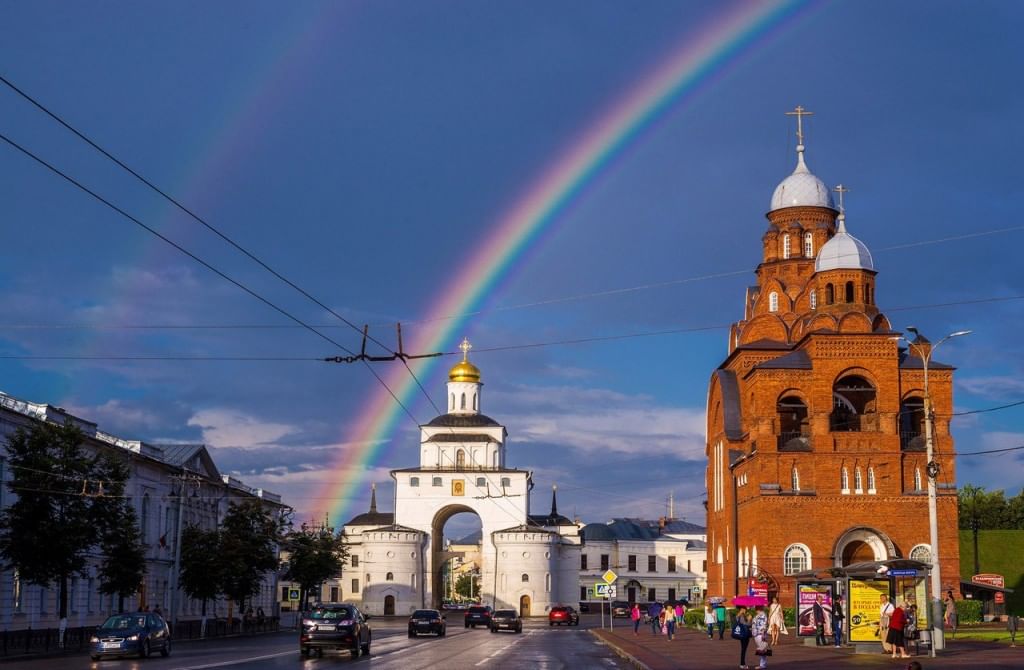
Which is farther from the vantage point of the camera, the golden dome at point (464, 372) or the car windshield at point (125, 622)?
the golden dome at point (464, 372)

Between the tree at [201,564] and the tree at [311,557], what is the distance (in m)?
16.3

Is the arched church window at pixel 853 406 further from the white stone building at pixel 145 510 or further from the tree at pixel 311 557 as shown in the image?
the white stone building at pixel 145 510

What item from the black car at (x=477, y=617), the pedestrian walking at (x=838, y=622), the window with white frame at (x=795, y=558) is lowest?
the black car at (x=477, y=617)

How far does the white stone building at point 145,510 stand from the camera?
4844 cm

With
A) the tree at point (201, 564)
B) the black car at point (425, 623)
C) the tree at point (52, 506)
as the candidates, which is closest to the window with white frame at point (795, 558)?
the black car at point (425, 623)

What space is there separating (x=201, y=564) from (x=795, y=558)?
2965 centimetres

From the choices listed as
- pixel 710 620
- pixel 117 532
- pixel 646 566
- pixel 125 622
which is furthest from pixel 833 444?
pixel 646 566

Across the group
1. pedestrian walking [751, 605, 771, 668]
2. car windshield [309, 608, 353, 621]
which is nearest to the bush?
car windshield [309, 608, 353, 621]

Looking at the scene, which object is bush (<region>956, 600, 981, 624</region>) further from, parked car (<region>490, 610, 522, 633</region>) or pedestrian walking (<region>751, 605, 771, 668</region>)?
pedestrian walking (<region>751, 605, 771, 668</region>)

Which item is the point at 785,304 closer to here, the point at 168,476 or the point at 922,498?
the point at 922,498

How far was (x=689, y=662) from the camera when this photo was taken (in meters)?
31.5

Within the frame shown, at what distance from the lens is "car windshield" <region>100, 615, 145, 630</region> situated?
3325 cm

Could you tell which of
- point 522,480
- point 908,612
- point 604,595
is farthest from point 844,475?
point 522,480

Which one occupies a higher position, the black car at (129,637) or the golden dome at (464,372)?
the golden dome at (464,372)
